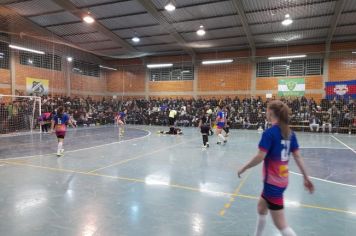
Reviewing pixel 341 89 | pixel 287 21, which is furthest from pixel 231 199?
pixel 341 89

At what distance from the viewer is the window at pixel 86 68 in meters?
26.2

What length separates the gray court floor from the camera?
12.4 ft

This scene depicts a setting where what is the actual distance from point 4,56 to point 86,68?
8.44 m

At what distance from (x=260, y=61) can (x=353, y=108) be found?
29.1 ft

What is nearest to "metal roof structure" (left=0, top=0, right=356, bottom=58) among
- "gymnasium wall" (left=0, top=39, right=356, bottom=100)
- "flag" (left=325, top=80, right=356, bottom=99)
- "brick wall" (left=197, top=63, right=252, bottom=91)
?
"gymnasium wall" (left=0, top=39, right=356, bottom=100)

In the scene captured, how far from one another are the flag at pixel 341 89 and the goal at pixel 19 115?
22.1m

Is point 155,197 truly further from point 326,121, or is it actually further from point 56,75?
point 56,75

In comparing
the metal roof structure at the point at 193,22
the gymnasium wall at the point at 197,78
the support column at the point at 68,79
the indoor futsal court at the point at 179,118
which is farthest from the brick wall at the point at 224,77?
the support column at the point at 68,79

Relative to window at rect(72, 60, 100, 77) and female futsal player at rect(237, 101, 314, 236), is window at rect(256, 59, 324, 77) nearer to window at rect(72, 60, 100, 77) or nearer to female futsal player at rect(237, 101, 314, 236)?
window at rect(72, 60, 100, 77)

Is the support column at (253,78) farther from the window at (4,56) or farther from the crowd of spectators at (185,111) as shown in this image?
the window at (4,56)

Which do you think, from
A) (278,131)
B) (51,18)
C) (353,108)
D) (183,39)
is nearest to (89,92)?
(51,18)

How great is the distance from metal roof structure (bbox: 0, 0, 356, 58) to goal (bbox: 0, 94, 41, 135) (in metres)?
6.36

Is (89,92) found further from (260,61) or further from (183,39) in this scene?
(260,61)

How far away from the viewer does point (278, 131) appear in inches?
99.7
